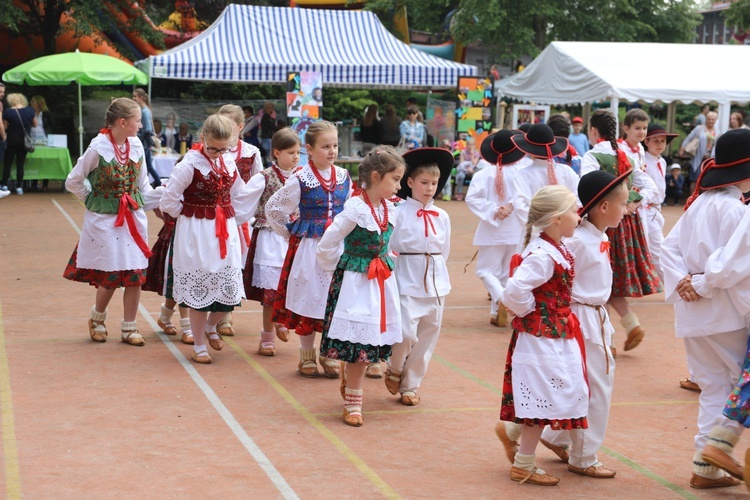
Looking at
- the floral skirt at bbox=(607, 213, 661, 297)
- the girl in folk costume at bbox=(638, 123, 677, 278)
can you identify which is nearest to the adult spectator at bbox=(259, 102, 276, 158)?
the girl in folk costume at bbox=(638, 123, 677, 278)

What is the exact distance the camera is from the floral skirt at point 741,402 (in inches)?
175

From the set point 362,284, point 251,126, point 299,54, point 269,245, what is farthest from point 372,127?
point 362,284

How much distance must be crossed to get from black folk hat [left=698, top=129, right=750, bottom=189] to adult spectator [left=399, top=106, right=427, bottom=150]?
16.8 metres

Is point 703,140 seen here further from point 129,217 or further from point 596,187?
point 596,187

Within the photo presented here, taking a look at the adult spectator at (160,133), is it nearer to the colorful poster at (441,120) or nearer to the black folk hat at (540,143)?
the colorful poster at (441,120)

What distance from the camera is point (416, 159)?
19.9 feet

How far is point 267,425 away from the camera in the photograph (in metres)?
5.54

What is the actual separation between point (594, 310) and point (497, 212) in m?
3.73

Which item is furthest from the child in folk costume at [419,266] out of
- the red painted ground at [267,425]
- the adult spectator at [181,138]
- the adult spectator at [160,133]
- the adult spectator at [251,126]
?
the adult spectator at [181,138]

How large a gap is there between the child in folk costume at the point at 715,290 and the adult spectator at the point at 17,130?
15281 millimetres

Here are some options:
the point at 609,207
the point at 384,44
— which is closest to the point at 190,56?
the point at 384,44

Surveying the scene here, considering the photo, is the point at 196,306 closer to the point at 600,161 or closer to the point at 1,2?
the point at 600,161

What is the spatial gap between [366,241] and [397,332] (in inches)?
22.4

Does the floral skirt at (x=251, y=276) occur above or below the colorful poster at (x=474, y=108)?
below
